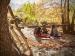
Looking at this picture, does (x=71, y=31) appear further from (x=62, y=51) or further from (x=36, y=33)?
(x=36, y=33)

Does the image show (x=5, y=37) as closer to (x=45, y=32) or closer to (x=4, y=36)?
(x=4, y=36)

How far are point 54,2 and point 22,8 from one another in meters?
0.44

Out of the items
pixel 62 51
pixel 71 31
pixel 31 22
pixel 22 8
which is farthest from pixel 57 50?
pixel 22 8

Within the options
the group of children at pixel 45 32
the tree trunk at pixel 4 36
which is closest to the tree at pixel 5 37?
the tree trunk at pixel 4 36

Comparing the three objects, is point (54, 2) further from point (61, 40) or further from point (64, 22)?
point (61, 40)

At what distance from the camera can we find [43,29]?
9.09 ft

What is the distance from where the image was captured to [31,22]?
274 centimetres

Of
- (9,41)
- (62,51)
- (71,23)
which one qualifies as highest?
(71,23)

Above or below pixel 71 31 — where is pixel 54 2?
above

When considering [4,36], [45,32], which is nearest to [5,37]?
[4,36]

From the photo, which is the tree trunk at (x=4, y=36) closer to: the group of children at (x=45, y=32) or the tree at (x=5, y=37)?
the tree at (x=5, y=37)

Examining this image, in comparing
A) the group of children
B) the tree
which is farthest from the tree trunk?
the group of children

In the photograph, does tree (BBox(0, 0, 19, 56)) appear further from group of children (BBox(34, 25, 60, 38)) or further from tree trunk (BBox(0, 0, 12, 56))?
group of children (BBox(34, 25, 60, 38))

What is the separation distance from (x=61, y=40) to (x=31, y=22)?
18.8 inches
